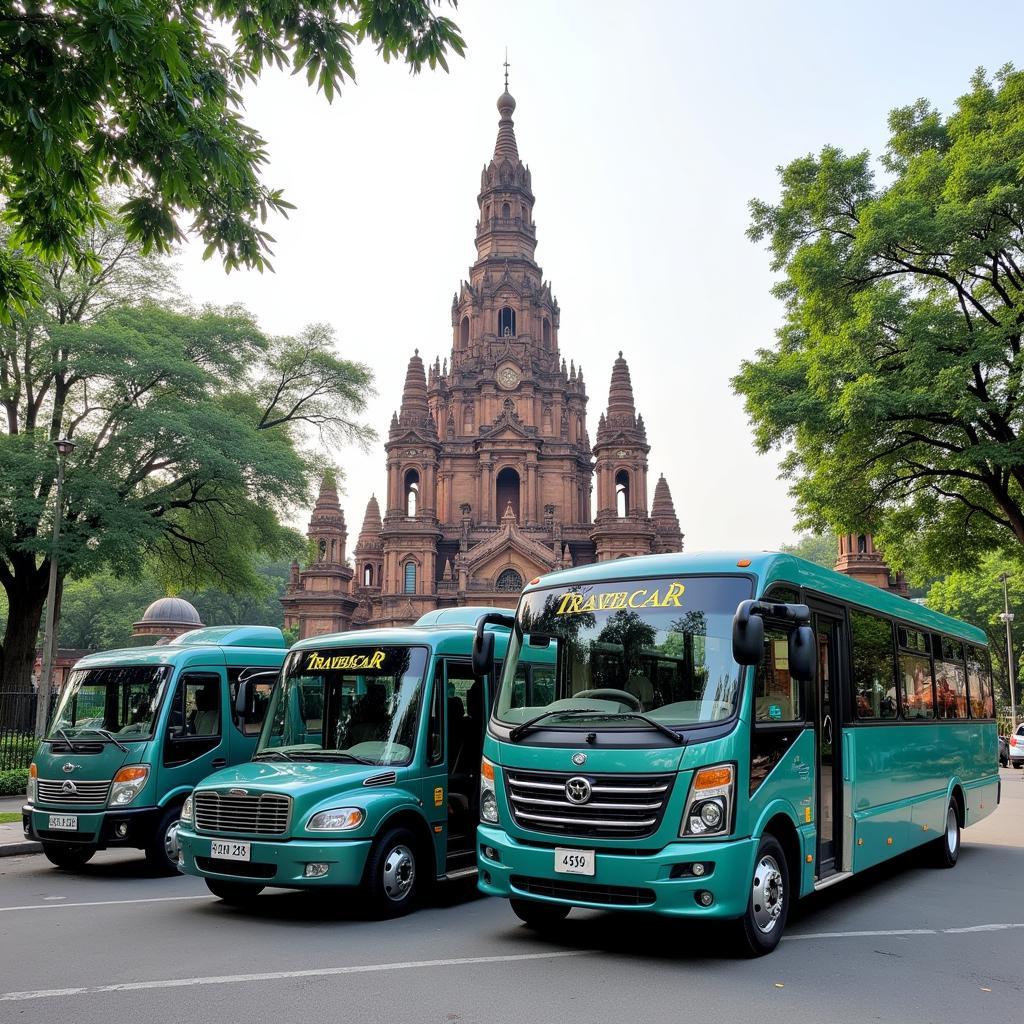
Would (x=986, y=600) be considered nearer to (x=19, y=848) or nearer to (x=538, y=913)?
(x=19, y=848)

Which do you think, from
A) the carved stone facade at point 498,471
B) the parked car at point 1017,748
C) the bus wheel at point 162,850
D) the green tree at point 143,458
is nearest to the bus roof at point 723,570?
the bus wheel at point 162,850

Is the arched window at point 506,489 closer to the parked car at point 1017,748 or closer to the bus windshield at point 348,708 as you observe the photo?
the parked car at point 1017,748

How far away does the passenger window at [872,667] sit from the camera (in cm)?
870

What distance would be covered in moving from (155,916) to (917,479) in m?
19.1

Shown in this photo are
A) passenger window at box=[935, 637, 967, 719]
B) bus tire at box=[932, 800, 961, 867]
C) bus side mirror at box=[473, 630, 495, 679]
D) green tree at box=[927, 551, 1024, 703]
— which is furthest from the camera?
green tree at box=[927, 551, 1024, 703]

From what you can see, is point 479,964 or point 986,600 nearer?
point 479,964

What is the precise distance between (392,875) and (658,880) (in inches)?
105

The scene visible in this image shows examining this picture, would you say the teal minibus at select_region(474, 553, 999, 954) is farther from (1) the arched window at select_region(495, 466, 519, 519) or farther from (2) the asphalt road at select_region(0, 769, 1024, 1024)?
(1) the arched window at select_region(495, 466, 519, 519)

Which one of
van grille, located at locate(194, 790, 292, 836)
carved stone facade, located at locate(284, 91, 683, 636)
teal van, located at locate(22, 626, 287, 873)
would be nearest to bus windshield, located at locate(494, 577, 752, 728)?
van grille, located at locate(194, 790, 292, 836)

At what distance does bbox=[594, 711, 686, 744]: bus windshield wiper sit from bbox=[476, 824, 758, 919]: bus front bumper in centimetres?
68

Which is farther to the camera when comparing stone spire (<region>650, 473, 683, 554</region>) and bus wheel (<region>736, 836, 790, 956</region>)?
stone spire (<region>650, 473, 683, 554</region>)

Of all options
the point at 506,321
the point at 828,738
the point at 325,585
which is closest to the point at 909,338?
the point at 828,738

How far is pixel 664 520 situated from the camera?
227 feet

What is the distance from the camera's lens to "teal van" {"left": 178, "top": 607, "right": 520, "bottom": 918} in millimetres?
7480
